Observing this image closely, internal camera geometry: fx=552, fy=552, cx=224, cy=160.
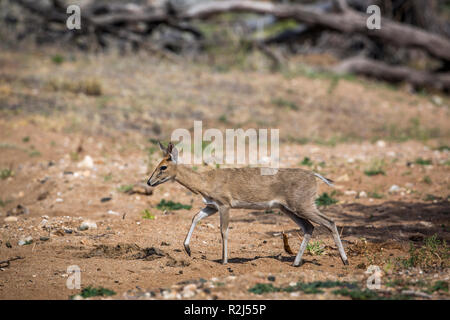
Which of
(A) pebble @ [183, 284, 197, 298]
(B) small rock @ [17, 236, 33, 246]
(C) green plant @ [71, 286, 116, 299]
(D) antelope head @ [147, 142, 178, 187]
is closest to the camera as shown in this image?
(A) pebble @ [183, 284, 197, 298]

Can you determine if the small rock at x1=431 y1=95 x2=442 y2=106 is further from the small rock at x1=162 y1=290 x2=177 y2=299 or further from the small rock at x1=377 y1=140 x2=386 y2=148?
the small rock at x1=162 y1=290 x2=177 y2=299

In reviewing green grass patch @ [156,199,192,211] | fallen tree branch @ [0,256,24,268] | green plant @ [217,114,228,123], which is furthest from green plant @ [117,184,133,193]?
green plant @ [217,114,228,123]

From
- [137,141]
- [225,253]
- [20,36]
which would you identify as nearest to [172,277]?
[225,253]

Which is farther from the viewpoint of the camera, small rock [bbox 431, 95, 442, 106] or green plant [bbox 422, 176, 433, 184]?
small rock [bbox 431, 95, 442, 106]

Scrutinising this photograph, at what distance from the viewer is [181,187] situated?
387 inches

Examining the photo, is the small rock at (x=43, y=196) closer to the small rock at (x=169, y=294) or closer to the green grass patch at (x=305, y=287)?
the small rock at (x=169, y=294)

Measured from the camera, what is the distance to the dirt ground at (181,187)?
235 inches

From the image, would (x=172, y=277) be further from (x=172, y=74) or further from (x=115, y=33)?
(x=115, y=33)

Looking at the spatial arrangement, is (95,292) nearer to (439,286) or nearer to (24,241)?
(24,241)

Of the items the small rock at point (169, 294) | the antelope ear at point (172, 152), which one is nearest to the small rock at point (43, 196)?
the antelope ear at point (172, 152)

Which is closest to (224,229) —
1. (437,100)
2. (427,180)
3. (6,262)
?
(6,262)

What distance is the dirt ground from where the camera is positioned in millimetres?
5980

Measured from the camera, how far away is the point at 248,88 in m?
15.7

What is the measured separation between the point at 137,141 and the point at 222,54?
24.3ft
